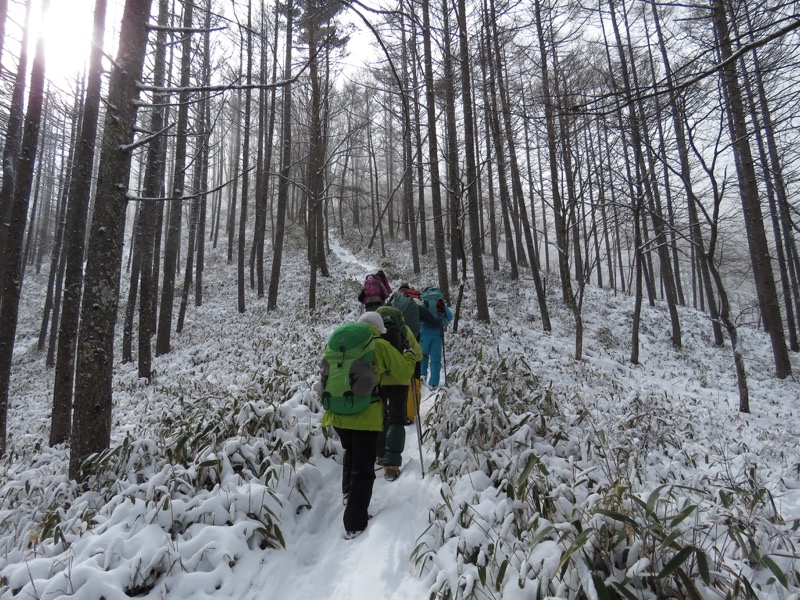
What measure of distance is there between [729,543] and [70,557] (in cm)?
429

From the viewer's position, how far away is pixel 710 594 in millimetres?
1961

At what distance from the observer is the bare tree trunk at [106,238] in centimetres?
371

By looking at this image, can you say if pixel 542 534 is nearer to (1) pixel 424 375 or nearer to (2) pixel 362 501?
(2) pixel 362 501

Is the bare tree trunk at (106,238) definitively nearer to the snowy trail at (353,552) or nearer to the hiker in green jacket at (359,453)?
the snowy trail at (353,552)

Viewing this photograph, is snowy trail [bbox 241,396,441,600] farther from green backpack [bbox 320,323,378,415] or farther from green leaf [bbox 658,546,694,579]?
green leaf [bbox 658,546,694,579]

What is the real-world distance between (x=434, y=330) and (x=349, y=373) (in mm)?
3439

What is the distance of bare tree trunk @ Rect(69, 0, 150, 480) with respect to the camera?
3707 mm

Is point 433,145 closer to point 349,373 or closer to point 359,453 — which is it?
point 349,373

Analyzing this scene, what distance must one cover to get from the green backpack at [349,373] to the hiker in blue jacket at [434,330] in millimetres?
3100

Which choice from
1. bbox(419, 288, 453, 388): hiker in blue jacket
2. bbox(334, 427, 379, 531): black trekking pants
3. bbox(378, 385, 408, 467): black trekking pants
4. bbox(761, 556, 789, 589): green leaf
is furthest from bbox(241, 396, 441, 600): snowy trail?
bbox(419, 288, 453, 388): hiker in blue jacket

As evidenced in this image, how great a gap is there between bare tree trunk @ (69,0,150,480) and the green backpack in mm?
2241

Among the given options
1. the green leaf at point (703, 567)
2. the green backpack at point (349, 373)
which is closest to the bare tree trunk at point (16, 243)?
the green backpack at point (349, 373)

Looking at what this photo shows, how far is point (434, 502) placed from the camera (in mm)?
3588

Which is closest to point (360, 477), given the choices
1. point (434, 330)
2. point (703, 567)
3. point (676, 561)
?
point (676, 561)
